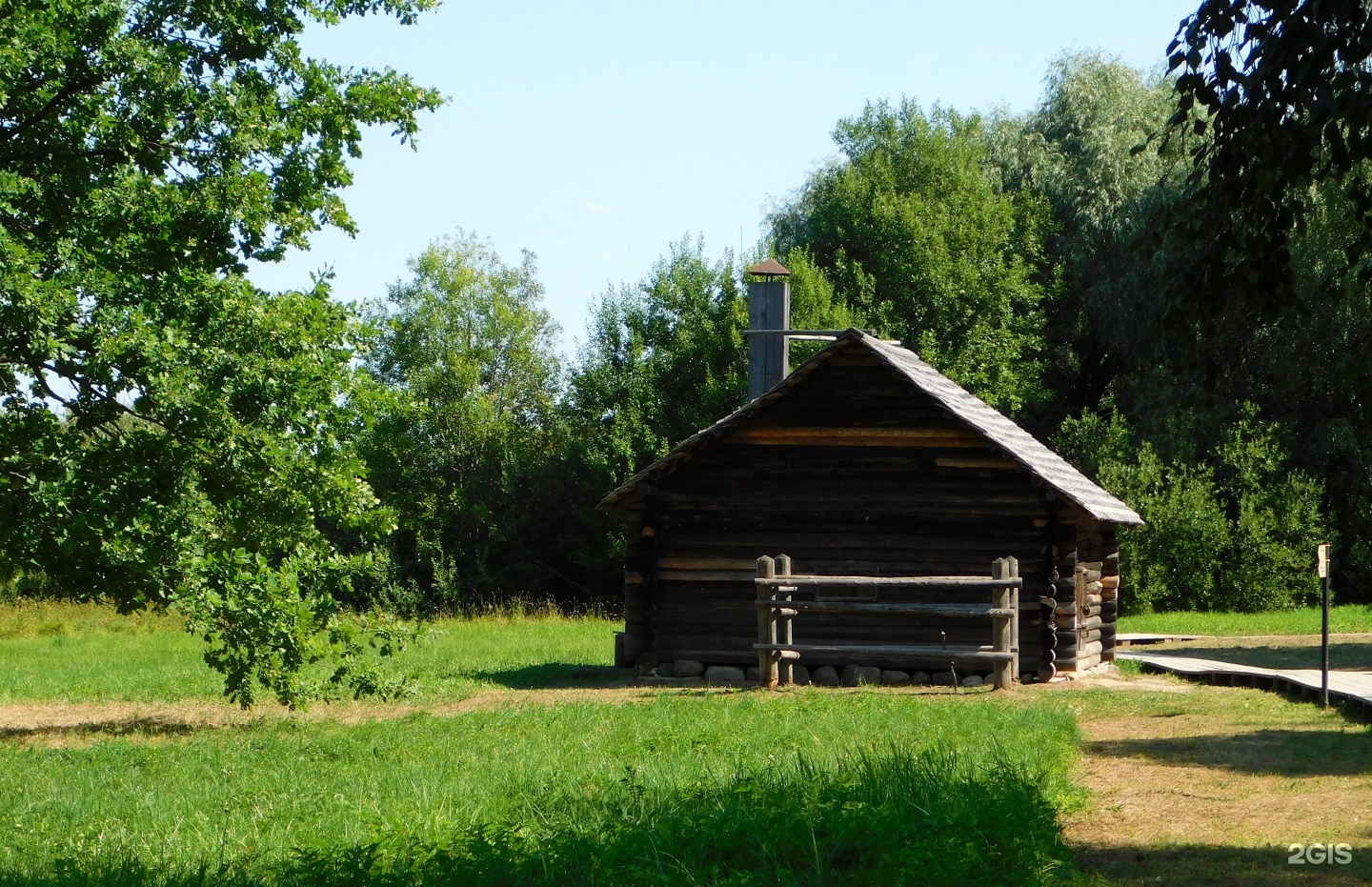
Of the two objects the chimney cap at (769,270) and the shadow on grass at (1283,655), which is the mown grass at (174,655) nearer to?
the chimney cap at (769,270)

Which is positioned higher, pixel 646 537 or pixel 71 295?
pixel 71 295

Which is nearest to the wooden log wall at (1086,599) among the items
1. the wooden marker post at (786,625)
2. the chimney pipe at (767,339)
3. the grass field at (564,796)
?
the grass field at (564,796)

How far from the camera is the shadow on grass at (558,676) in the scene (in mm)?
19562

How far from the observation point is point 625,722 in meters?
13.8

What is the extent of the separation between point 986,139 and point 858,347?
3091 centimetres

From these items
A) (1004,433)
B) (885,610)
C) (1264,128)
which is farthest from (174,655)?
(1264,128)

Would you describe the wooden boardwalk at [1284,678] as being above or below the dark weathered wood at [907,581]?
below

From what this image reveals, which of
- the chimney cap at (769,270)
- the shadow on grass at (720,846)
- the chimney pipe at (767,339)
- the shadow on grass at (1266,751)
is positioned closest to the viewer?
the shadow on grass at (720,846)


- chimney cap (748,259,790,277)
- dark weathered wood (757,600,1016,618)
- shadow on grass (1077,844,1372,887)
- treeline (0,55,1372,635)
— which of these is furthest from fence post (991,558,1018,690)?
treeline (0,55,1372,635)

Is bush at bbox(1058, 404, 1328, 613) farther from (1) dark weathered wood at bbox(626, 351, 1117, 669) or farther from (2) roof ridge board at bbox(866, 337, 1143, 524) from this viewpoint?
(1) dark weathered wood at bbox(626, 351, 1117, 669)

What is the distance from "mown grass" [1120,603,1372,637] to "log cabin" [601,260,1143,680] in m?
10.9

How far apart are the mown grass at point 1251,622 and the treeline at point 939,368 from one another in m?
1.19

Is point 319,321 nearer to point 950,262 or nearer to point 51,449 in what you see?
point 51,449

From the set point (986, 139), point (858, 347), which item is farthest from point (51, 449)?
point (986, 139)
